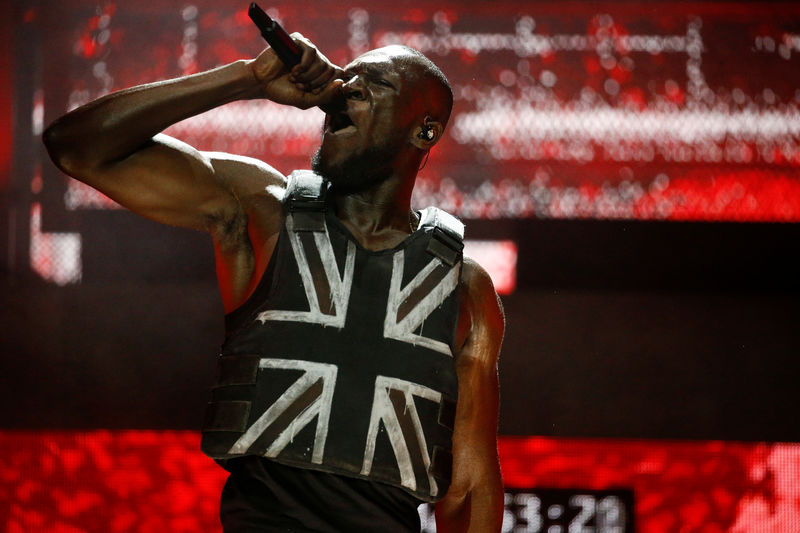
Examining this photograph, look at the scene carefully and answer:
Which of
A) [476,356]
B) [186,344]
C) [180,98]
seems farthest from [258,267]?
[186,344]

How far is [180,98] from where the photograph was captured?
1.46 metres

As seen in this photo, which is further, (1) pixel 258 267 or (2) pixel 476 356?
(2) pixel 476 356

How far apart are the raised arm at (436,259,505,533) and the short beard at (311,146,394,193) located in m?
0.26

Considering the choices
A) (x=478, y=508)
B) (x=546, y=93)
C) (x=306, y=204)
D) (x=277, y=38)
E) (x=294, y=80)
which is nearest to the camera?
(x=277, y=38)

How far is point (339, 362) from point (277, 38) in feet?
1.75

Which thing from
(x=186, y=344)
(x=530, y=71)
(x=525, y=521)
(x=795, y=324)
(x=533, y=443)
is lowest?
(x=525, y=521)

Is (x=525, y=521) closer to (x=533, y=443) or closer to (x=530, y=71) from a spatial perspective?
(x=533, y=443)

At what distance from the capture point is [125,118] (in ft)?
4.72

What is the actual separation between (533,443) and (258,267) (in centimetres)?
99

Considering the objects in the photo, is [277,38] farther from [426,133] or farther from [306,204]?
[426,133]

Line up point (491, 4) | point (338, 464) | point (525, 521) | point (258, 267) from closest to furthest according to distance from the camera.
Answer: point (338, 464) → point (258, 267) → point (525, 521) → point (491, 4)

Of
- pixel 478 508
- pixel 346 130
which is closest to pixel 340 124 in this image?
pixel 346 130

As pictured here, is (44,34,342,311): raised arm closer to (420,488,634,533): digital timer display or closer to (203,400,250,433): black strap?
(203,400,250,433): black strap

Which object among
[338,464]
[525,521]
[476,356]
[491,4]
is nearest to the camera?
[338,464]
